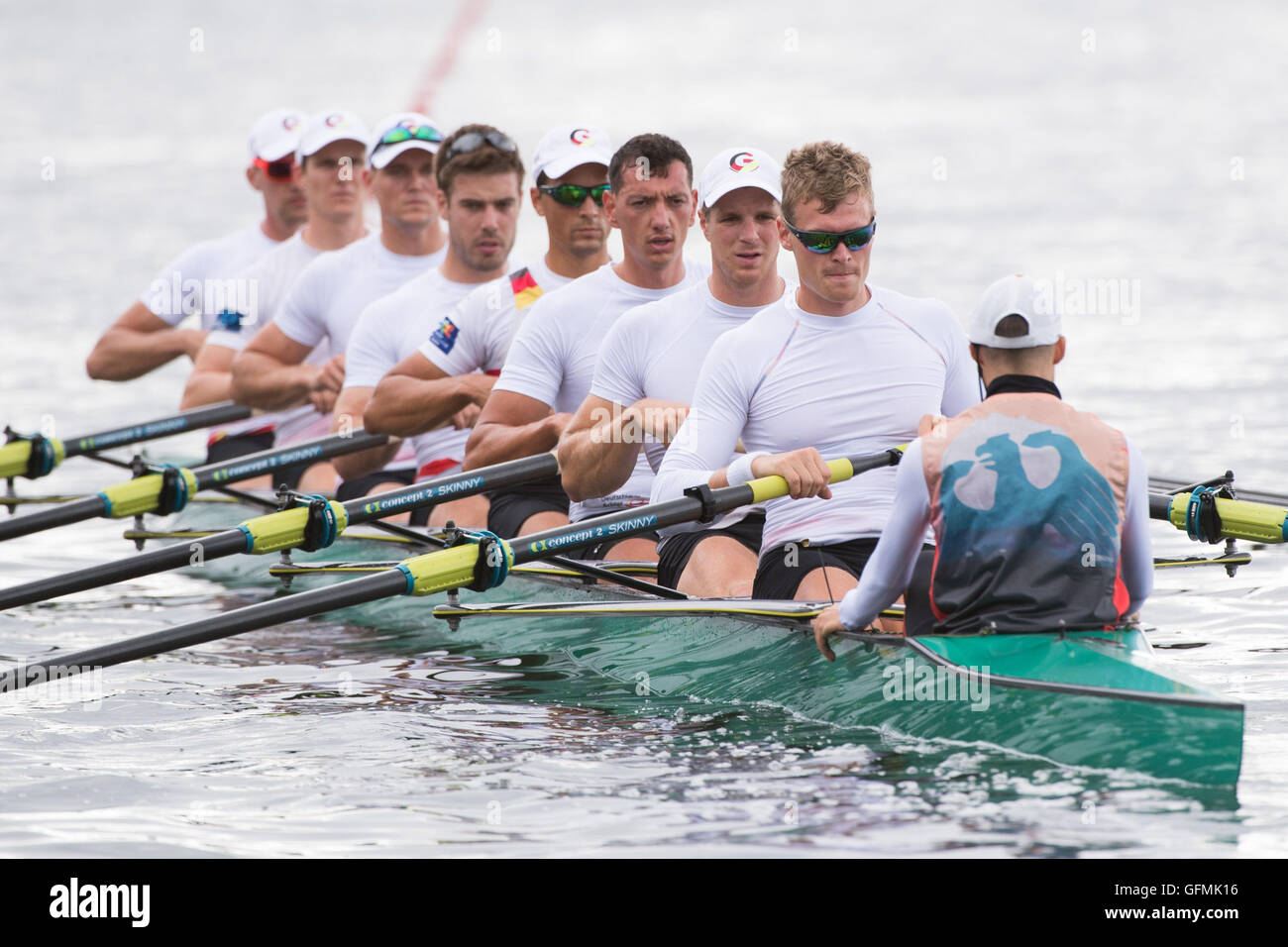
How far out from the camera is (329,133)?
9.53m

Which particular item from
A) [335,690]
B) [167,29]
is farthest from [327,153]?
[167,29]

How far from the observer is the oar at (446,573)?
5359 mm

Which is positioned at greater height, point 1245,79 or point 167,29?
point 167,29

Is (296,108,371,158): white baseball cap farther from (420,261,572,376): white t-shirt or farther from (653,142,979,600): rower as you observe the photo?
(653,142,979,600): rower

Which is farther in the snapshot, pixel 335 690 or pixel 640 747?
pixel 335 690

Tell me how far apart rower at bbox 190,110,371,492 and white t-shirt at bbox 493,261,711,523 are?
245 centimetres

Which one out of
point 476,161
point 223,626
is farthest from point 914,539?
point 476,161

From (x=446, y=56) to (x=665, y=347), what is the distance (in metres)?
28.7

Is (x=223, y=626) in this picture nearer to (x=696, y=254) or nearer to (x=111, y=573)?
(x=111, y=573)

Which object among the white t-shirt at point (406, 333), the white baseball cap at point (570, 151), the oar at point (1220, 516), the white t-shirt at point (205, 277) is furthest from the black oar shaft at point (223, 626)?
the white t-shirt at point (205, 277)

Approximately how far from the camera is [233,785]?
505 cm

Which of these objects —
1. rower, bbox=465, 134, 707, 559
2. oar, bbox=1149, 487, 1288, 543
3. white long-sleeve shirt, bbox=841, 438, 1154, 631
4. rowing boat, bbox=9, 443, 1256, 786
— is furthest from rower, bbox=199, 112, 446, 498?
white long-sleeve shirt, bbox=841, 438, 1154, 631
